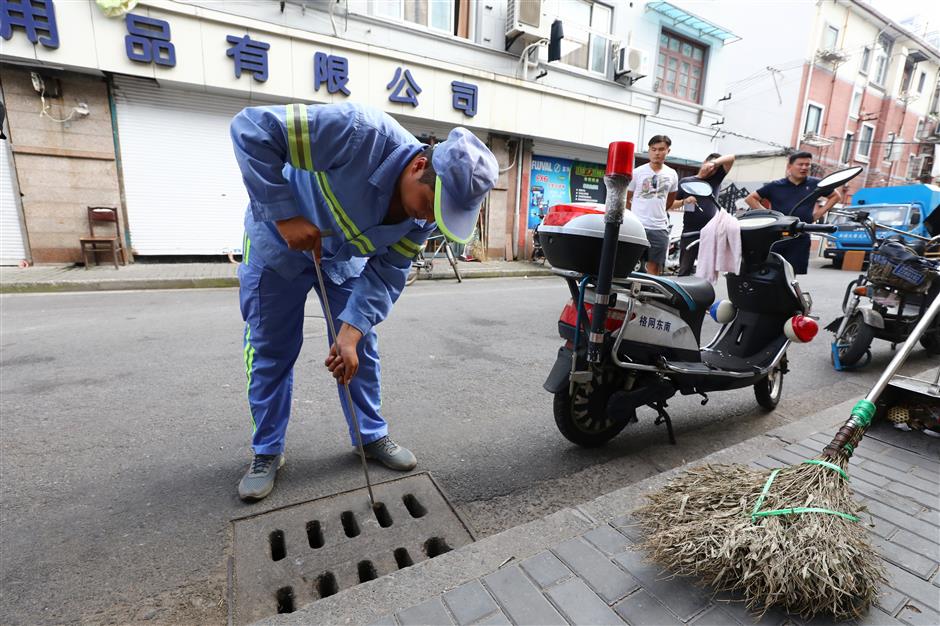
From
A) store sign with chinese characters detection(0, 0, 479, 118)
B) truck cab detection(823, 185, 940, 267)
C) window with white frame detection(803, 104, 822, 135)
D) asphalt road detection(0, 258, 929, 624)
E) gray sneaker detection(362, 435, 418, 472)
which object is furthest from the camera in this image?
window with white frame detection(803, 104, 822, 135)

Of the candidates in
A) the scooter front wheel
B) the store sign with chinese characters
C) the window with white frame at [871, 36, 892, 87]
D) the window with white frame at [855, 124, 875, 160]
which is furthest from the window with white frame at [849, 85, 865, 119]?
the scooter front wheel

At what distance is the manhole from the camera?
5.51 ft

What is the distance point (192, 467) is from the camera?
2445 mm

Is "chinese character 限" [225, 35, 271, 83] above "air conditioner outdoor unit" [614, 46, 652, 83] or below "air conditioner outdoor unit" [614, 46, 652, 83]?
below

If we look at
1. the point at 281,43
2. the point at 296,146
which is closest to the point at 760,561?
the point at 296,146

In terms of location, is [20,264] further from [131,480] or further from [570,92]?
[570,92]

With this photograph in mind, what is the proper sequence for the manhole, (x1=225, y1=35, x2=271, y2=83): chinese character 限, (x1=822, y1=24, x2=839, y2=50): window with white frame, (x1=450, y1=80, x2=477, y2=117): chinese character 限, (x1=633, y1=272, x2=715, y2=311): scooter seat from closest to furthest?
1. the manhole
2. (x1=633, y1=272, x2=715, y2=311): scooter seat
3. (x1=225, y1=35, x2=271, y2=83): chinese character 限
4. (x1=450, y1=80, x2=477, y2=117): chinese character 限
5. (x1=822, y1=24, x2=839, y2=50): window with white frame

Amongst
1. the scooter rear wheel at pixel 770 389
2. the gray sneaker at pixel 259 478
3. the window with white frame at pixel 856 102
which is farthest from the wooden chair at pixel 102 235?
the window with white frame at pixel 856 102

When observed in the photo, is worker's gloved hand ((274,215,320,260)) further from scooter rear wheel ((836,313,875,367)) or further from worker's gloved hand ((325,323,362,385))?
scooter rear wheel ((836,313,875,367))

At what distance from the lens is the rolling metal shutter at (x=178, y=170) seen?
8.77 m

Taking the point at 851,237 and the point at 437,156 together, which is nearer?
the point at 437,156

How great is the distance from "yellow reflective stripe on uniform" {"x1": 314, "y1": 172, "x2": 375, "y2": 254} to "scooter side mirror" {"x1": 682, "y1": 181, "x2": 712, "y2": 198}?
7.24ft

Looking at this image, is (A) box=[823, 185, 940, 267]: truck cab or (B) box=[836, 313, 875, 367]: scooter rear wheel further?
(A) box=[823, 185, 940, 267]: truck cab

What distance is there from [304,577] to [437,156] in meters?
1.52
